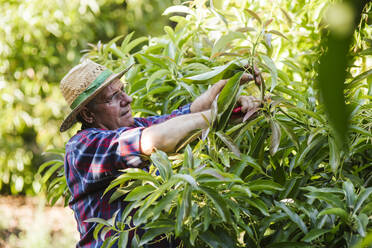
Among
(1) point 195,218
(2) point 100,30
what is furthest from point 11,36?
(1) point 195,218

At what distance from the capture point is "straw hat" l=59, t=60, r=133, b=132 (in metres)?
1.55

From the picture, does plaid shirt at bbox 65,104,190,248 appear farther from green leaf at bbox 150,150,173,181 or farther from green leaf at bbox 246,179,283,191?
green leaf at bbox 246,179,283,191

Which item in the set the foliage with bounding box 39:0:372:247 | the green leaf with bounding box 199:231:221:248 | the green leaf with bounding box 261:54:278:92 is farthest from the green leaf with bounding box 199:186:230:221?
the green leaf with bounding box 261:54:278:92

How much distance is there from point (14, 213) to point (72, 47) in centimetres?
185

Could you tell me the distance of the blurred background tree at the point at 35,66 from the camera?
13.1 ft

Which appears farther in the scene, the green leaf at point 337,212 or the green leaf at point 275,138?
the green leaf at point 275,138

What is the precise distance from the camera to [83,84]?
1.58m

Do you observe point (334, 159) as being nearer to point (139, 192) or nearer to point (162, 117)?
point (139, 192)

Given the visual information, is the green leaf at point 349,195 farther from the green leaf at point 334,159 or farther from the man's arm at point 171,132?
the man's arm at point 171,132

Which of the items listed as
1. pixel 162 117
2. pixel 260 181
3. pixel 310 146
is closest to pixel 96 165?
pixel 162 117

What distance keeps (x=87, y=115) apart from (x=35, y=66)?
9.62ft

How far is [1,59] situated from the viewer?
13.6 feet

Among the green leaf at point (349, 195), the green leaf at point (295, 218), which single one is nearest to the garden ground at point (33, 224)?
the green leaf at point (295, 218)

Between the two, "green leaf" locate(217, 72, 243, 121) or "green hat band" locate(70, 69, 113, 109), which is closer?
"green leaf" locate(217, 72, 243, 121)
